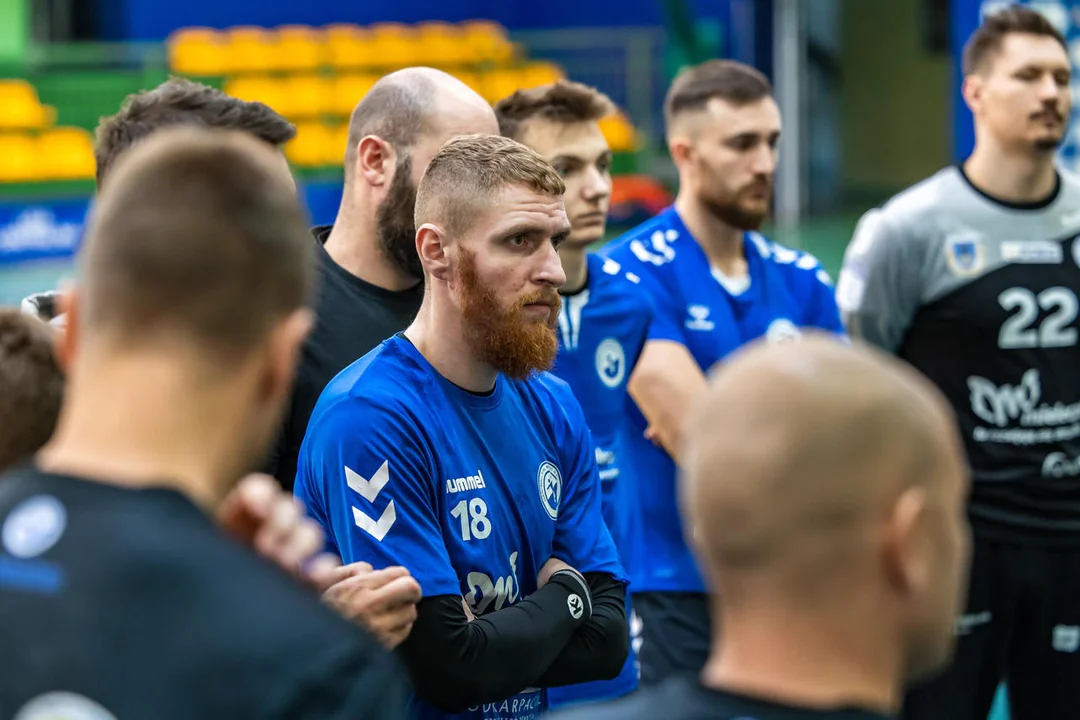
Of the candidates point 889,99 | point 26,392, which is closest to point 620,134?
point 889,99

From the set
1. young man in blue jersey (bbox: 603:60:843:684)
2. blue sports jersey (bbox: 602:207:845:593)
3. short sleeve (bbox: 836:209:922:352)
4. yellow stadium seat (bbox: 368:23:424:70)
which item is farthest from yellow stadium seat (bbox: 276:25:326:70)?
short sleeve (bbox: 836:209:922:352)

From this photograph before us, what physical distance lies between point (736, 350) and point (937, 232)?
35.5 inches

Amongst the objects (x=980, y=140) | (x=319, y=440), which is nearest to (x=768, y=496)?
(x=319, y=440)

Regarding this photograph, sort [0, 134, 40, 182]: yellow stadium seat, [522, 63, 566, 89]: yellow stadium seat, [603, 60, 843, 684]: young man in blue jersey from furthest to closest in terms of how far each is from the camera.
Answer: [522, 63, 566, 89]: yellow stadium seat → [0, 134, 40, 182]: yellow stadium seat → [603, 60, 843, 684]: young man in blue jersey

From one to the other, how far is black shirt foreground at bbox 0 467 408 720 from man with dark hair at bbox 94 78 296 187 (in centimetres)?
212

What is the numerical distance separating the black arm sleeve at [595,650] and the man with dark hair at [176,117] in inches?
59.0

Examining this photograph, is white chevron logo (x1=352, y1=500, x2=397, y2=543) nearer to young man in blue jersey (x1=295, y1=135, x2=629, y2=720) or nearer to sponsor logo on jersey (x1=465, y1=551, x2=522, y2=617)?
young man in blue jersey (x1=295, y1=135, x2=629, y2=720)

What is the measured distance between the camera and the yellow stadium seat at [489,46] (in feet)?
59.7

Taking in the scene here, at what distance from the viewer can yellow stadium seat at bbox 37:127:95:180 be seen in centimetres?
1661

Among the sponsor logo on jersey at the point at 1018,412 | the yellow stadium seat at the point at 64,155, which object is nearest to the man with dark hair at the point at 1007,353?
the sponsor logo on jersey at the point at 1018,412

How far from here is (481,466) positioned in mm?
3100

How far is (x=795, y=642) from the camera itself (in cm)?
162

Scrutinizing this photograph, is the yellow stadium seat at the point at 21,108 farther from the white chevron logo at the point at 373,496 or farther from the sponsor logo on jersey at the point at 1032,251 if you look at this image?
the white chevron logo at the point at 373,496

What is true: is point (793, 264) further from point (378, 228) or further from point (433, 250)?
point (433, 250)
